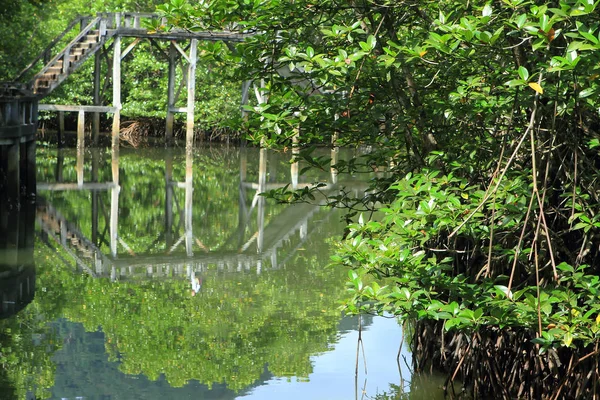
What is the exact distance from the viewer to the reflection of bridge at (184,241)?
Result: 437 inches

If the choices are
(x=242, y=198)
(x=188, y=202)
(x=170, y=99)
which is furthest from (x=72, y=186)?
(x=170, y=99)

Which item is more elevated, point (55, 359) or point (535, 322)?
point (535, 322)

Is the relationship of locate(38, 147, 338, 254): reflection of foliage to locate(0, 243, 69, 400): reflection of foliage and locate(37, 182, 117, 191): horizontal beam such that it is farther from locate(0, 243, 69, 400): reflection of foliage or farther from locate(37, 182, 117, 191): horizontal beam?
locate(0, 243, 69, 400): reflection of foliage

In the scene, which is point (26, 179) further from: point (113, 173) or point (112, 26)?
point (112, 26)

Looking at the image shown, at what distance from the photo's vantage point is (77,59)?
2466cm

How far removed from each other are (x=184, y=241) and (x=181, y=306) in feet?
12.8

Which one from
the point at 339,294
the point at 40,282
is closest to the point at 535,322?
the point at 339,294

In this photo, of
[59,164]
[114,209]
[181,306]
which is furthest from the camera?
[59,164]

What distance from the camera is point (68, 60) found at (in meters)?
24.2

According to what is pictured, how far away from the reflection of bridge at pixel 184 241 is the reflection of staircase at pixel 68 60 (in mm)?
6566

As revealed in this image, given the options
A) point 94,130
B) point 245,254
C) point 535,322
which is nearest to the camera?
point 535,322

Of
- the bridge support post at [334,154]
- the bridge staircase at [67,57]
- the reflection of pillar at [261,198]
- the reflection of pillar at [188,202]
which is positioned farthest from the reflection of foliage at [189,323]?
the bridge staircase at [67,57]

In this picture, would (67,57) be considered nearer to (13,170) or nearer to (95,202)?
(95,202)

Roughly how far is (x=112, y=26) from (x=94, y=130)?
3.55 m
